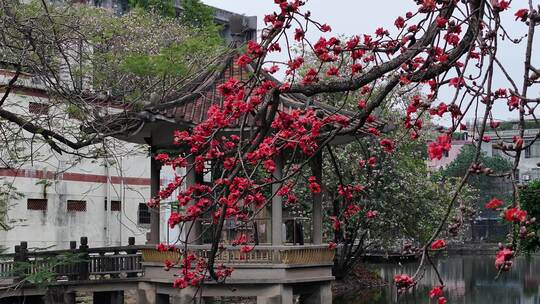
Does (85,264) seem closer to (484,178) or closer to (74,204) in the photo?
(74,204)

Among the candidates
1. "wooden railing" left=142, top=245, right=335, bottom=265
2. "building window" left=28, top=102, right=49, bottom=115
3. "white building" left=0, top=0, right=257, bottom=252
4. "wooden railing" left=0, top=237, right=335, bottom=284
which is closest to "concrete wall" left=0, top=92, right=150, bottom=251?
"white building" left=0, top=0, right=257, bottom=252

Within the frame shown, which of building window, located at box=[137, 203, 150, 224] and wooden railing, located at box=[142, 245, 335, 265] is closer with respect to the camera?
wooden railing, located at box=[142, 245, 335, 265]

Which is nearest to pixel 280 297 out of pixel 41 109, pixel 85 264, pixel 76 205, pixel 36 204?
pixel 85 264

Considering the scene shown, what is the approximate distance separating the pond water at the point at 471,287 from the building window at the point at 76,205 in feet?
25.5

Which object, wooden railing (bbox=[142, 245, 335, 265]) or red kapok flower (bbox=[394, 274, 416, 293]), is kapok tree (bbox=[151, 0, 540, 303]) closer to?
red kapok flower (bbox=[394, 274, 416, 293])

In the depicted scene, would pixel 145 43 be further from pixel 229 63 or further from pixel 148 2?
pixel 148 2

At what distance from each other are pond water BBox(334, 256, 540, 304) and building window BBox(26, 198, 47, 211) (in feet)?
28.2

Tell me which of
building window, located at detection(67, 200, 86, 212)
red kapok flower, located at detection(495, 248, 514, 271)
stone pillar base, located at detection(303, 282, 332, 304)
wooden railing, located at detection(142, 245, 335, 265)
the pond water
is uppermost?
building window, located at detection(67, 200, 86, 212)

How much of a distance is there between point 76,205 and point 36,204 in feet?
4.61

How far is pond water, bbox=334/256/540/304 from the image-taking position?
2419 centimetres

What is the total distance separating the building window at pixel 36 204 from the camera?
74.4 ft

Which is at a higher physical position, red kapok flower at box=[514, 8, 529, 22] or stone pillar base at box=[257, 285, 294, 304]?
red kapok flower at box=[514, 8, 529, 22]

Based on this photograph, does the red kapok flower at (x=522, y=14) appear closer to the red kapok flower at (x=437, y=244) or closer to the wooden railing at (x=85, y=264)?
the red kapok flower at (x=437, y=244)

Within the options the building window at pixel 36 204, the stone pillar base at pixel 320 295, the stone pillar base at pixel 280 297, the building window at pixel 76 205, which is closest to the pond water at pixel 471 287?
the stone pillar base at pixel 320 295
